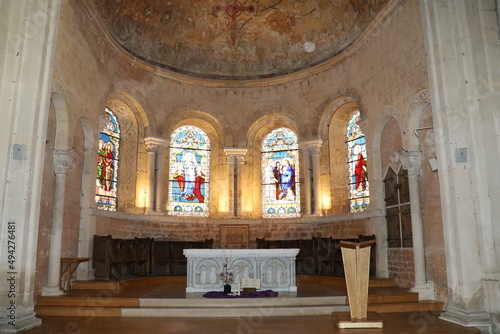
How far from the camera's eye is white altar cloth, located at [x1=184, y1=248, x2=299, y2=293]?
31.7ft

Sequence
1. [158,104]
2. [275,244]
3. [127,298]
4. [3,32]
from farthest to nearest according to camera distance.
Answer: [158,104], [275,244], [127,298], [3,32]

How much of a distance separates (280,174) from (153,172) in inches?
172

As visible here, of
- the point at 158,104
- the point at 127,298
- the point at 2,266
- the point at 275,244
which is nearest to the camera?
the point at 2,266

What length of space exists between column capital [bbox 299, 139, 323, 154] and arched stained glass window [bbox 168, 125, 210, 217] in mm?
3454

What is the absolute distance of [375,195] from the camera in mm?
11719

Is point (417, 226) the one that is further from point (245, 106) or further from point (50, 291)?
point (50, 291)

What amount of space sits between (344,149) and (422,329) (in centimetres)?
825

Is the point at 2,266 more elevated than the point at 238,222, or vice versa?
the point at 238,222

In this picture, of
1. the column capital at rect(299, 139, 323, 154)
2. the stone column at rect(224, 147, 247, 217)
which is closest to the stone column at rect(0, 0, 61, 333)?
the stone column at rect(224, 147, 247, 217)

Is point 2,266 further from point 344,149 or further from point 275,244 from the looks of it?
point 344,149

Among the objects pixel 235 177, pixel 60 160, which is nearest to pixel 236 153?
pixel 235 177

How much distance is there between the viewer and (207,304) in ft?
27.3

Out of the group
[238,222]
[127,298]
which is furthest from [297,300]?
[238,222]

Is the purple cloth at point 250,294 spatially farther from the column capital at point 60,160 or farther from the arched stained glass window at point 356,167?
the arched stained glass window at point 356,167
